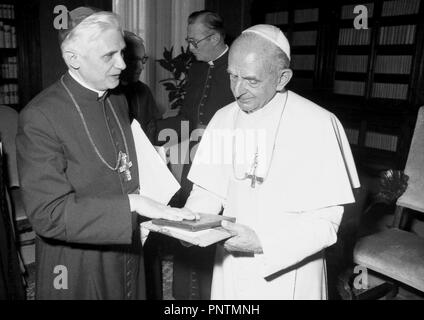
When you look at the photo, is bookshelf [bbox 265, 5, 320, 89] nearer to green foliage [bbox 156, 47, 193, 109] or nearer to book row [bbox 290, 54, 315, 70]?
book row [bbox 290, 54, 315, 70]

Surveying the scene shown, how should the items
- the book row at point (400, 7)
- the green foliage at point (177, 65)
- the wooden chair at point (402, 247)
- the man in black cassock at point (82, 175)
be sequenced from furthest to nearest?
the green foliage at point (177, 65) → the book row at point (400, 7) → the wooden chair at point (402, 247) → the man in black cassock at point (82, 175)

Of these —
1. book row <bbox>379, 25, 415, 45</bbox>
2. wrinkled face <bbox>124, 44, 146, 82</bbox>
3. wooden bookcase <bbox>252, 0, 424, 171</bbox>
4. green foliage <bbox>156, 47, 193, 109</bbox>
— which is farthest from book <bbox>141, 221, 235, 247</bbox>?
green foliage <bbox>156, 47, 193, 109</bbox>

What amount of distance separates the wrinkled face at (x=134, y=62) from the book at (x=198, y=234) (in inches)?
56.8

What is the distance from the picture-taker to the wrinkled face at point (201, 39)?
136 inches

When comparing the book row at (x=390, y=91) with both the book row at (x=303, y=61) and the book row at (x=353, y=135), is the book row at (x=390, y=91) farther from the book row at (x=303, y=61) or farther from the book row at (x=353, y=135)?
the book row at (x=303, y=61)

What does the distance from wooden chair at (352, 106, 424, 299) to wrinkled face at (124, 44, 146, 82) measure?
205 centimetres

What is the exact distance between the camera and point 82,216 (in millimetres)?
1560

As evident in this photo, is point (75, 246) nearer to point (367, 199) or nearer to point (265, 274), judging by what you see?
point (265, 274)

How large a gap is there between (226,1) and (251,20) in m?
0.64

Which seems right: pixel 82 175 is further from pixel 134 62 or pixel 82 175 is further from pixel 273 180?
pixel 134 62

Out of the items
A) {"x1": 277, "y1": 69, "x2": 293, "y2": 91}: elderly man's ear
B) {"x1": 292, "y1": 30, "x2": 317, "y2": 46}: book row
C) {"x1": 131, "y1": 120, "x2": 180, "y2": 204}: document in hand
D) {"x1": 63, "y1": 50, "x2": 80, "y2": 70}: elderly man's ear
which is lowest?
{"x1": 131, "y1": 120, "x2": 180, "y2": 204}: document in hand

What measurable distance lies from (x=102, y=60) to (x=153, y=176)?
0.60 m

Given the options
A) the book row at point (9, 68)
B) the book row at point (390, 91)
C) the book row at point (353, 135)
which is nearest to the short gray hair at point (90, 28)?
the book row at point (390, 91)

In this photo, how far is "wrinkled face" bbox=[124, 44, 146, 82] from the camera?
2762mm
